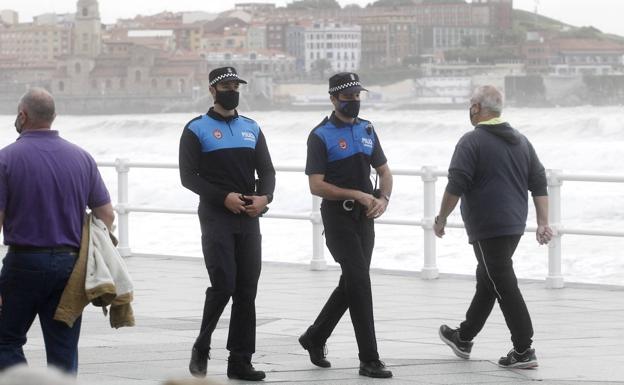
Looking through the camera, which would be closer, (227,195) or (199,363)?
(227,195)

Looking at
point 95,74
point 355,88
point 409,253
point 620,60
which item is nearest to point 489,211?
point 355,88

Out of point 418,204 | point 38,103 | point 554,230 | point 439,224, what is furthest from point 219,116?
point 418,204

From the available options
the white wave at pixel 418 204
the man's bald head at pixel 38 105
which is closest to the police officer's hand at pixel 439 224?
the man's bald head at pixel 38 105

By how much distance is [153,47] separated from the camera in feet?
561

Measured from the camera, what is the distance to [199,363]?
7207 millimetres

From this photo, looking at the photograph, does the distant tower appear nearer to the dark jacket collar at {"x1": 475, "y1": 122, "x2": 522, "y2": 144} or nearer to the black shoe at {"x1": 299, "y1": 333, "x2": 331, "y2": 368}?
the black shoe at {"x1": 299, "y1": 333, "x2": 331, "y2": 368}

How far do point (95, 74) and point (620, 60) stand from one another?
2202 inches

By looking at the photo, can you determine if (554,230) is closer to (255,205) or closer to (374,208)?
(374,208)

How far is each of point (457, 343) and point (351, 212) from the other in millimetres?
1028

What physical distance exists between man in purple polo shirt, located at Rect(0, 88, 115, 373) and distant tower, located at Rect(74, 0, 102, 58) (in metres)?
167

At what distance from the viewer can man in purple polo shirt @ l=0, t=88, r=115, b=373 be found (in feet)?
18.6

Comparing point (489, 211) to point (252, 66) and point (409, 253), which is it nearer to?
point (409, 253)

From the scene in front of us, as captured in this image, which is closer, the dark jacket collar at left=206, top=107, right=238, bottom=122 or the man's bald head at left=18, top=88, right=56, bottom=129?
the man's bald head at left=18, top=88, right=56, bottom=129

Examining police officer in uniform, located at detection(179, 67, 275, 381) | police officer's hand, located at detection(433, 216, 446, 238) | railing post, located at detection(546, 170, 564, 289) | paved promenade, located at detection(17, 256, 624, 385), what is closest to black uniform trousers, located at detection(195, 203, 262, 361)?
police officer in uniform, located at detection(179, 67, 275, 381)
